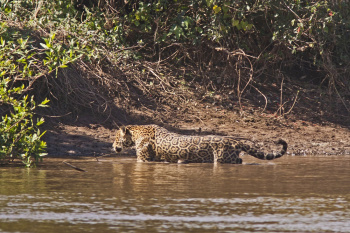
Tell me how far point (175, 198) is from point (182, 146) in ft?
12.8

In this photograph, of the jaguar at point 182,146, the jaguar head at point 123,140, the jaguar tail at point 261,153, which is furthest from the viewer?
the jaguar head at point 123,140

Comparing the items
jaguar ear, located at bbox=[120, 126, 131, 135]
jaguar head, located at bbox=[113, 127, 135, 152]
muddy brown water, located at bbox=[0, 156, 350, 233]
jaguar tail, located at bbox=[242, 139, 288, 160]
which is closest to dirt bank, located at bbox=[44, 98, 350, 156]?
jaguar head, located at bbox=[113, 127, 135, 152]

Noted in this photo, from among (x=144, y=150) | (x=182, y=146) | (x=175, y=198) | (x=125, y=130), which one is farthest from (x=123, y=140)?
(x=175, y=198)

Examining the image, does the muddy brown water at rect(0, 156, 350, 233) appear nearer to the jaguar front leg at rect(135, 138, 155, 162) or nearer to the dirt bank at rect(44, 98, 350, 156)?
the jaguar front leg at rect(135, 138, 155, 162)

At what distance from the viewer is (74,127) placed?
1279 cm

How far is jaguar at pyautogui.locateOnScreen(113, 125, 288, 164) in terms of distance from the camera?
10.4 meters

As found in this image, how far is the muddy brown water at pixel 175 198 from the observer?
5488mm

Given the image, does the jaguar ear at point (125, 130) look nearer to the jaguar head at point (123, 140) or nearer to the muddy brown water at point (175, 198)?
the jaguar head at point (123, 140)

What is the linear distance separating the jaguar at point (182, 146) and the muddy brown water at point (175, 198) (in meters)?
0.59

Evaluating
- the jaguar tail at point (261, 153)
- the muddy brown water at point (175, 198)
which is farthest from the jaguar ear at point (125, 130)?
the jaguar tail at point (261, 153)

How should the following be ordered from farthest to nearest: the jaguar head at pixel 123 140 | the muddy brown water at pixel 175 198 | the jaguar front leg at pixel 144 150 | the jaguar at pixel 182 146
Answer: the jaguar head at pixel 123 140, the jaguar front leg at pixel 144 150, the jaguar at pixel 182 146, the muddy brown water at pixel 175 198

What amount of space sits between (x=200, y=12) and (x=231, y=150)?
5510 millimetres

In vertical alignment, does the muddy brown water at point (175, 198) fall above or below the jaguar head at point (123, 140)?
below

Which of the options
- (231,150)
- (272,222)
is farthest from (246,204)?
(231,150)
